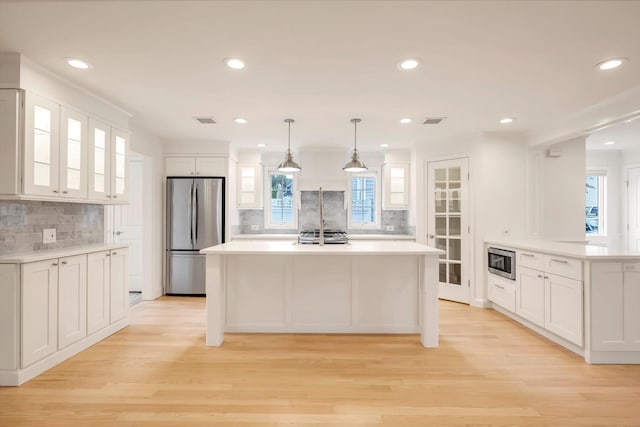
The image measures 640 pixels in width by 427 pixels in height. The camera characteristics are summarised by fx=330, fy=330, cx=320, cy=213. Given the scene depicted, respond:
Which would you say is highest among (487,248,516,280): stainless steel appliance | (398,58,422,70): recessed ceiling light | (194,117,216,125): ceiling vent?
(194,117,216,125): ceiling vent

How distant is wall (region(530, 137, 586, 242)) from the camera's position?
181 inches

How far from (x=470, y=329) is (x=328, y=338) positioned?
1.61 meters

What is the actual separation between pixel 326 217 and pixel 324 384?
12.8ft

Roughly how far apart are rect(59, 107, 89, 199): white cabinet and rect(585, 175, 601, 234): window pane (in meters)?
7.70

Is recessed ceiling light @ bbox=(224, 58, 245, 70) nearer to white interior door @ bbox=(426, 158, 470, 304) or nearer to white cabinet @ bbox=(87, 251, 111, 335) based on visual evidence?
white cabinet @ bbox=(87, 251, 111, 335)

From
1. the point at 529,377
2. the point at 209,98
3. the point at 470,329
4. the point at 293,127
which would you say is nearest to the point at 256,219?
the point at 293,127

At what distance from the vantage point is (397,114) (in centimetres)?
385

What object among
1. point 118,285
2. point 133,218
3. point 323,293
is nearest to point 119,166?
point 118,285

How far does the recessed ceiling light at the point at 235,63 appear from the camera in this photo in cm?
250

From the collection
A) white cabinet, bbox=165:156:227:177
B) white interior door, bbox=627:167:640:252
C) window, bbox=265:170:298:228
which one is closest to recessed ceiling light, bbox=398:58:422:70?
white cabinet, bbox=165:156:227:177

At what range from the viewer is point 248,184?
231 inches

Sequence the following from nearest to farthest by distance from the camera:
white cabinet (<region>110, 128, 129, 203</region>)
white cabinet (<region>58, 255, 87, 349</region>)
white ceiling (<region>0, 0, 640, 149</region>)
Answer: white ceiling (<region>0, 0, 640, 149</region>) < white cabinet (<region>58, 255, 87, 349</region>) < white cabinet (<region>110, 128, 129, 203</region>)

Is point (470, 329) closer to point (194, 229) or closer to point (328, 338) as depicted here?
point (328, 338)

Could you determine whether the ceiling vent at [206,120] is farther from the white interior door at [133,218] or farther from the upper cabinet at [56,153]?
the white interior door at [133,218]
